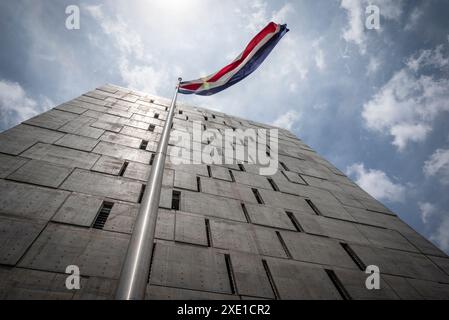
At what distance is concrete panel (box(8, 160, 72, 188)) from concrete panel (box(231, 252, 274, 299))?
19.1 ft

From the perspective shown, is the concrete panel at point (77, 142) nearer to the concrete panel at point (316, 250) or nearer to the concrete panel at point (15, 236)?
the concrete panel at point (15, 236)

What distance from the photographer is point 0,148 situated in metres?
8.32

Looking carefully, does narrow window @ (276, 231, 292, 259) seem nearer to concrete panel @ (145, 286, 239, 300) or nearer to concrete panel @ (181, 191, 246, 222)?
concrete panel @ (181, 191, 246, 222)

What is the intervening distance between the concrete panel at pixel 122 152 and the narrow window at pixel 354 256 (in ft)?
27.5

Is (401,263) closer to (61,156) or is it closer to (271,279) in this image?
(271,279)

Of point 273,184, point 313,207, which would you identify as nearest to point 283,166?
point 273,184

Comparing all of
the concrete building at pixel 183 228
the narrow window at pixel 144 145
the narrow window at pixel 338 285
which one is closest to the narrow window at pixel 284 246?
the concrete building at pixel 183 228

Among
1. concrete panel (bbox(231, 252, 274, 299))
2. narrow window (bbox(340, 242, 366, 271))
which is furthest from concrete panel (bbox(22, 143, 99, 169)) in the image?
narrow window (bbox(340, 242, 366, 271))

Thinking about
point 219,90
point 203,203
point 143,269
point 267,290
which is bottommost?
point 143,269

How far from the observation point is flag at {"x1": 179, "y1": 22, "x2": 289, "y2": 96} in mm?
12270

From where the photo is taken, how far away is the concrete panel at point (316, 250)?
812cm
